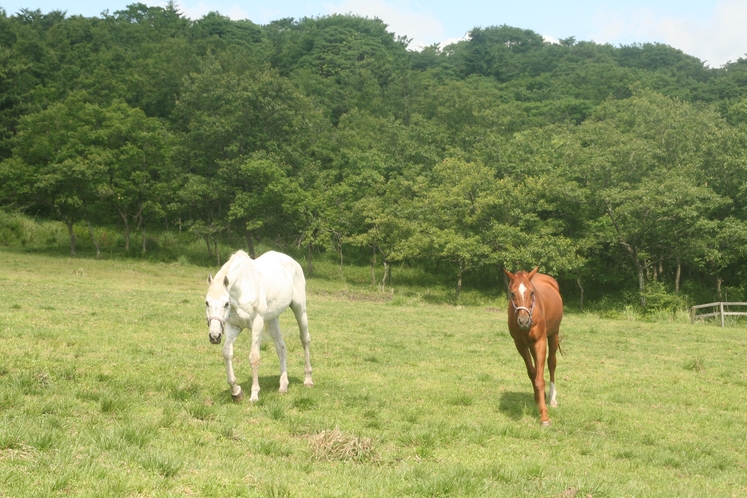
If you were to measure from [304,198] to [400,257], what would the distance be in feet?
31.2

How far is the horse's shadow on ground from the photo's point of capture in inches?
356

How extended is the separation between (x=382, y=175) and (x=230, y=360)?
4418cm

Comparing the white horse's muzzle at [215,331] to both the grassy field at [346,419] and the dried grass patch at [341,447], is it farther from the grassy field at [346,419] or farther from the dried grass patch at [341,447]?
the dried grass patch at [341,447]

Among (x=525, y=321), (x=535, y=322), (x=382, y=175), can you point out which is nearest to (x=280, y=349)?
(x=525, y=321)

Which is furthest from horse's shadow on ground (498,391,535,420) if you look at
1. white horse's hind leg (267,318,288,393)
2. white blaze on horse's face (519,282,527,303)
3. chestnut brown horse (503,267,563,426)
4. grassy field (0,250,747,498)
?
white horse's hind leg (267,318,288,393)

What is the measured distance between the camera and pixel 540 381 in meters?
9.01

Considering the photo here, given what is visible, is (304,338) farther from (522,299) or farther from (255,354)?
(522,299)

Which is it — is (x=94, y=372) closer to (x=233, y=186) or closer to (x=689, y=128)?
(x=233, y=186)

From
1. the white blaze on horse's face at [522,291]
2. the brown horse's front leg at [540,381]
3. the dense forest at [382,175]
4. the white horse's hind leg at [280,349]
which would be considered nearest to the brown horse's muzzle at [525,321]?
the white blaze on horse's face at [522,291]

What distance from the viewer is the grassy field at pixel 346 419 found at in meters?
5.21

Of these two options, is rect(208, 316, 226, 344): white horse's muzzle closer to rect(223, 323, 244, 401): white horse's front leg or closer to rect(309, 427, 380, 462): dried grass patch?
rect(223, 323, 244, 401): white horse's front leg

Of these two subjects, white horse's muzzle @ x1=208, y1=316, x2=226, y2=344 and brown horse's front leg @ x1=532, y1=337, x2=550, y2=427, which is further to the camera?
brown horse's front leg @ x1=532, y1=337, x2=550, y2=427

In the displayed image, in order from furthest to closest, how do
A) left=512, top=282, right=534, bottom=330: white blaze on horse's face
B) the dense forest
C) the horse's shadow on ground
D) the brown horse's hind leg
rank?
the dense forest, the brown horse's hind leg, the horse's shadow on ground, left=512, top=282, right=534, bottom=330: white blaze on horse's face

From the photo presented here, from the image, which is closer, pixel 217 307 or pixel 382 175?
pixel 217 307
